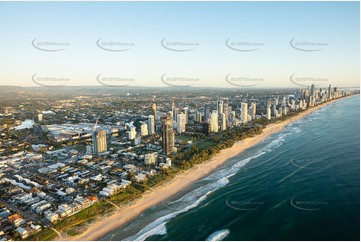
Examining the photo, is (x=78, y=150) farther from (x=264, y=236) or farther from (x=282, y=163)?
(x=264, y=236)

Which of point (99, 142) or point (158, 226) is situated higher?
point (99, 142)

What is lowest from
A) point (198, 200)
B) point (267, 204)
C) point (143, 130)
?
point (198, 200)

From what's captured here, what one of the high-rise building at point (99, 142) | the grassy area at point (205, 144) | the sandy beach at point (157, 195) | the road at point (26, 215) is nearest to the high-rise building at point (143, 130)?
the high-rise building at point (99, 142)

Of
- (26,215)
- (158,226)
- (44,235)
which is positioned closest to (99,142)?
(26,215)

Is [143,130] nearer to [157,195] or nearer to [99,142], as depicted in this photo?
[99,142]

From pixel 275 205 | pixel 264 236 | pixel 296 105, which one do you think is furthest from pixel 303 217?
pixel 296 105

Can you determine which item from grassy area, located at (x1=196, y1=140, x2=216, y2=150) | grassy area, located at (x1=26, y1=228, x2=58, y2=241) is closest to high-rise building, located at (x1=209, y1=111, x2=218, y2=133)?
grassy area, located at (x1=196, y1=140, x2=216, y2=150)

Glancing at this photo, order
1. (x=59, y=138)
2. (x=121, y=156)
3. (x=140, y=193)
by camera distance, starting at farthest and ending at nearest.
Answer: (x=59, y=138) → (x=121, y=156) → (x=140, y=193)

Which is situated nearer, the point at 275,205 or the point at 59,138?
the point at 275,205
